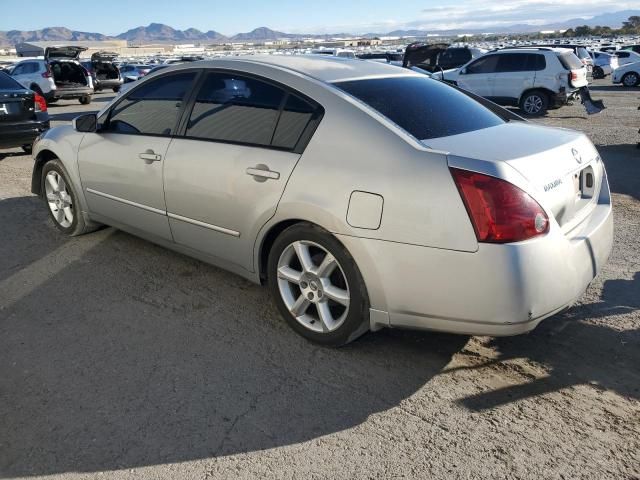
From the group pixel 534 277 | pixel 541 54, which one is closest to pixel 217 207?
pixel 534 277

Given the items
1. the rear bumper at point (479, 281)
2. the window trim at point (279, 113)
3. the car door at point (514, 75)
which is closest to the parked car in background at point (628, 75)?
the car door at point (514, 75)

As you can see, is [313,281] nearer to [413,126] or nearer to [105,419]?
[413,126]

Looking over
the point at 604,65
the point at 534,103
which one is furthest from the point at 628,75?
the point at 534,103

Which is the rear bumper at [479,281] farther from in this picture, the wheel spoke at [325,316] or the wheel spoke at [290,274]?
the wheel spoke at [290,274]

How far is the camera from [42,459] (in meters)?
2.54

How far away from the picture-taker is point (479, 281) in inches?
108

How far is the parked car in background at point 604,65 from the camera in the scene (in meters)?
28.8

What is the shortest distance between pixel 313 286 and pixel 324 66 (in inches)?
58.6

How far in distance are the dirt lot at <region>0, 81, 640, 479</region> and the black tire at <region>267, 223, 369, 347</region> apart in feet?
0.37

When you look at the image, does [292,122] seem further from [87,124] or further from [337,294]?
[87,124]

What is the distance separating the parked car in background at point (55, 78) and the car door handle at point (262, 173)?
1823cm

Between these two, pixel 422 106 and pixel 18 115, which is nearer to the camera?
pixel 422 106

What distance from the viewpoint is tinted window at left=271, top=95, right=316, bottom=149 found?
11.1 feet

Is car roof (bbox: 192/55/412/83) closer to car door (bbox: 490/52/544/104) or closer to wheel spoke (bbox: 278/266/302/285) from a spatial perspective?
wheel spoke (bbox: 278/266/302/285)
